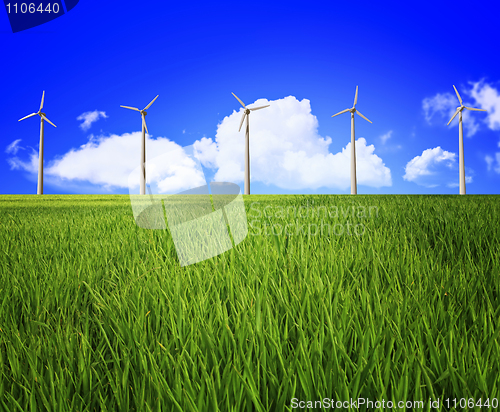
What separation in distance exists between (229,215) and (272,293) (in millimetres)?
3044

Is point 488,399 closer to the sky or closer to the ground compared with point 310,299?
closer to the ground

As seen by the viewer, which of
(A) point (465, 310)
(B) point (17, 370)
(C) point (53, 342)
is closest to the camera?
(B) point (17, 370)

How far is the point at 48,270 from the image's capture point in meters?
2.57

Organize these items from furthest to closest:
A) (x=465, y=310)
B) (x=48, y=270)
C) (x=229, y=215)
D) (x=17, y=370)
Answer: (x=229, y=215) → (x=48, y=270) → (x=465, y=310) → (x=17, y=370)

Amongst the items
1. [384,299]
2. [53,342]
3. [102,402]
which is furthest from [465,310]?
[53,342]

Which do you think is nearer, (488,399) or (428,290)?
(488,399)

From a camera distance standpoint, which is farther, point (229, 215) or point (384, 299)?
point (229, 215)

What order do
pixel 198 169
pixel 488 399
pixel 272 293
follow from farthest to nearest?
pixel 198 169 → pixel 272 293 → pixel 488 399

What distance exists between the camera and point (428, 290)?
1886 mm

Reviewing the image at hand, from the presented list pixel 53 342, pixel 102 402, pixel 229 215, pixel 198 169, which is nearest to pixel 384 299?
pixel 102 402

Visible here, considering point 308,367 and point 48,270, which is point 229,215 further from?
point 308,367

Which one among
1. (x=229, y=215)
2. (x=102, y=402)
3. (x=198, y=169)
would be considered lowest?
(x=102, y=402)

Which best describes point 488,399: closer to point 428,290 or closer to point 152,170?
point 428,290

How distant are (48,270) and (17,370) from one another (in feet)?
5.25
